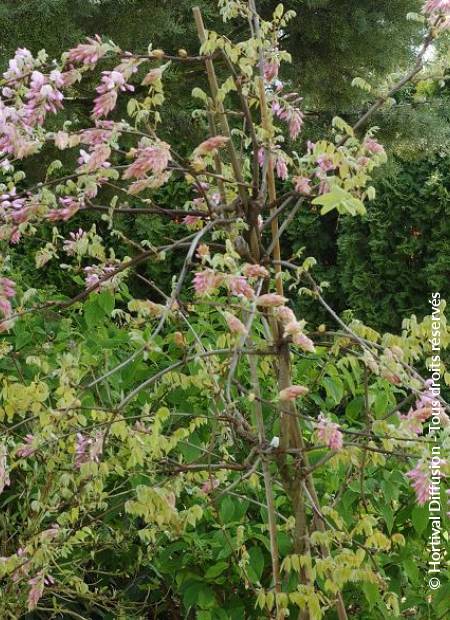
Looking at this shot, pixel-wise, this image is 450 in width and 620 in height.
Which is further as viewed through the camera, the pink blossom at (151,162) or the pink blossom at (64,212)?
the pink blossom at (64,212)

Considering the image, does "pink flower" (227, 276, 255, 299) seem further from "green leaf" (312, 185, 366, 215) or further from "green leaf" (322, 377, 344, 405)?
"green leaf" (322, 377, 344, 405)

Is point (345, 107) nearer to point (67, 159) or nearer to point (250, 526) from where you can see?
point (67, 159)

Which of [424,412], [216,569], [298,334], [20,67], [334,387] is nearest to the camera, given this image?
[298,334]

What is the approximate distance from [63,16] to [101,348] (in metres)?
2.48

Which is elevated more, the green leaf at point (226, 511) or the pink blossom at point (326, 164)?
the pink blossom at point (326, 164)

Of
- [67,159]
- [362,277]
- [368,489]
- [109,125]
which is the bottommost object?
[362,277]

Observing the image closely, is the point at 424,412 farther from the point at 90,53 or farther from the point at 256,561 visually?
the point at 90,53

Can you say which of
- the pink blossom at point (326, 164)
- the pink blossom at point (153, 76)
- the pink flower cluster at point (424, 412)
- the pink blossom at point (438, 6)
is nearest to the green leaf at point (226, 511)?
the pink flower cluster at point (424, 412)

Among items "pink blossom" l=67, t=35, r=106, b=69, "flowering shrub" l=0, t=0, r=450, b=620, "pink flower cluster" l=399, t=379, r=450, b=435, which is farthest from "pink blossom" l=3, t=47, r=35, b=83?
"pink flower cluster" l=399, t=379, r=450, b=435

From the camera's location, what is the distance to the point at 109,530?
2.61 meters

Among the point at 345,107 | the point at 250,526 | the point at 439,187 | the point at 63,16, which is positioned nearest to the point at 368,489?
the point at 250,526

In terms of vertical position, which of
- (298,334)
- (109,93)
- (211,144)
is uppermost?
(109,93)

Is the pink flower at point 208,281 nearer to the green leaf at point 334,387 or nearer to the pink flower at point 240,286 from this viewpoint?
the pink flower at point 240,286

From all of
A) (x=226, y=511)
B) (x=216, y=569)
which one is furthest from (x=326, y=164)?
(x=216, y=569)
